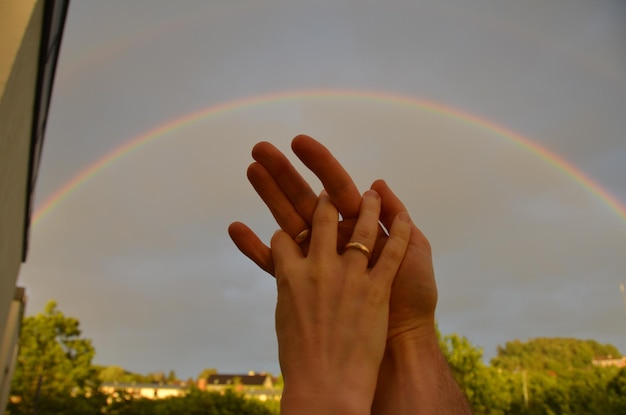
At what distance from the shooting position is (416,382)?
3.43ft

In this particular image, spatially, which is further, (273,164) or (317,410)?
(273,164)

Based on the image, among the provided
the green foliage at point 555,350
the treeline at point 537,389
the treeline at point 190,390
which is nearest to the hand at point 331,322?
the treeline at point 537,389

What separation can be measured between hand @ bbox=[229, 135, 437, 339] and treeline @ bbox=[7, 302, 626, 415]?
2938cm

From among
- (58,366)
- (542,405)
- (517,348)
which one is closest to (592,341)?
(517,348)

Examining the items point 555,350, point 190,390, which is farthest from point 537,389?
point 555,350

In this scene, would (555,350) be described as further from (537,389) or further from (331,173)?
(331,173)

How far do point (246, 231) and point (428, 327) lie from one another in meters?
0.50

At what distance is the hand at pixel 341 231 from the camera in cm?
112

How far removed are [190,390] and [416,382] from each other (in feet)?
102

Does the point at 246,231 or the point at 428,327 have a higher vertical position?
the point at 246,231

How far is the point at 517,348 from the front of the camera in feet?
291

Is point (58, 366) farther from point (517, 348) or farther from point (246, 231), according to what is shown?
point (517, 348)

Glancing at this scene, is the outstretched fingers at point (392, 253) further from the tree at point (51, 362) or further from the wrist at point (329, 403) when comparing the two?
the tree at point (51, 362)

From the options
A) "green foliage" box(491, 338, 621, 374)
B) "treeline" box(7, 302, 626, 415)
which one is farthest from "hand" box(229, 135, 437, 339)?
"green foliage" box(491, 338, 621, 374)
